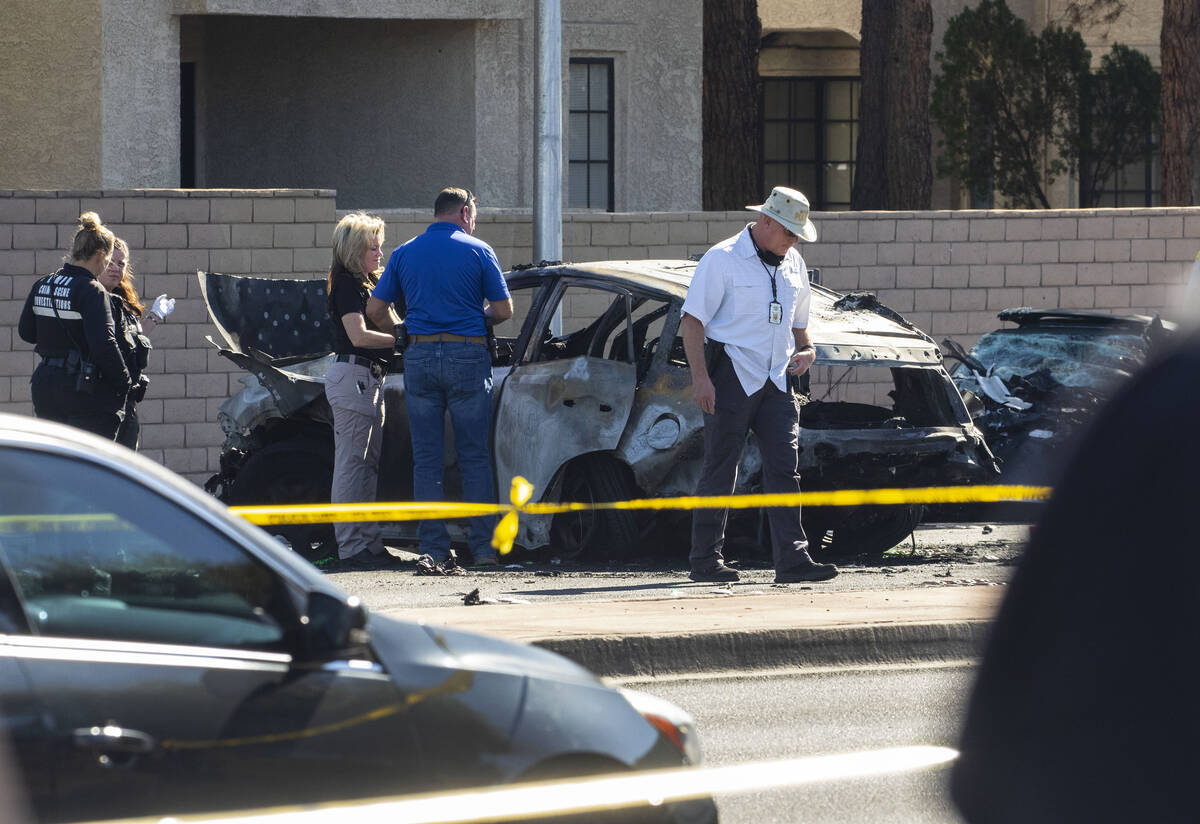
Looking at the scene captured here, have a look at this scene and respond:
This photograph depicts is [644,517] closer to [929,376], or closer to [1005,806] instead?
[929,376]

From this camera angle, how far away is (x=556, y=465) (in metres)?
9.35

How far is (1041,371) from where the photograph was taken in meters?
12.2

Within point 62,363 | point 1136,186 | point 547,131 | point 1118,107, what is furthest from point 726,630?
point 1136,186

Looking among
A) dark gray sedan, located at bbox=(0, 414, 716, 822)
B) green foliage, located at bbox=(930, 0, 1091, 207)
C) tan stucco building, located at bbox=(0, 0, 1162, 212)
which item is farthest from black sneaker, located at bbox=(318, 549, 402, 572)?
green foliage, located at bbox=(930, 0, 1091, 207)

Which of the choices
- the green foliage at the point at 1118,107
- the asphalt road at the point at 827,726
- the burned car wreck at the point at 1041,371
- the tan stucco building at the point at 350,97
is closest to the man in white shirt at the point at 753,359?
the asphalt road at the point at 827,726

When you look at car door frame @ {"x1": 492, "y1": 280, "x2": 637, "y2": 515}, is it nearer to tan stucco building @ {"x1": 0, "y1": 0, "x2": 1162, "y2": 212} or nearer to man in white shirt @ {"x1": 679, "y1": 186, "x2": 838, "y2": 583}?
man in white shirt @ {"x1": 679, "y1": 186, "x2": 838, "y2": 583}

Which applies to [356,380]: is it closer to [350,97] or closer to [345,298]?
[345,298]

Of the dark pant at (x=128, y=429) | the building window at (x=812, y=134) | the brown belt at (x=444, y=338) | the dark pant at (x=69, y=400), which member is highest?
the building window at (x=812, y=134)

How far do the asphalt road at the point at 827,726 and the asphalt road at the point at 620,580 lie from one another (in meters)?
1.38

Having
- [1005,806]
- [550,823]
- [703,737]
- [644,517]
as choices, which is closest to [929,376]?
[644,517]

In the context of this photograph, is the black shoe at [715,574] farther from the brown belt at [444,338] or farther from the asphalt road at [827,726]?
the brown belt at [444,338]

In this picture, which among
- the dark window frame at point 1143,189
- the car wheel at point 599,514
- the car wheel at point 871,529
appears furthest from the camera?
the dark window frame at point 1143,189

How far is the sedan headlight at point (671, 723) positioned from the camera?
398 cm

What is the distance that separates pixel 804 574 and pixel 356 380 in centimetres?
265
